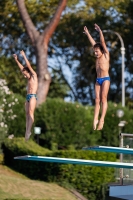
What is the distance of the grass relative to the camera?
24.3 m

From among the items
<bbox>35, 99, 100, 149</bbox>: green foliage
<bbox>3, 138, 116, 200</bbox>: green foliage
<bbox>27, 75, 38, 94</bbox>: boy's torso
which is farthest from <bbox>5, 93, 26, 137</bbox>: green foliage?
<bbox>27, 75, 38, 94</bbox>: boy's torso

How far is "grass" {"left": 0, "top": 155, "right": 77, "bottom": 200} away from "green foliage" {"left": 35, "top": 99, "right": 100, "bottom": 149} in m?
6.46

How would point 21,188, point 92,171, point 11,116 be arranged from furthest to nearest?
point 11,116 < point 92,171 < point 21,188

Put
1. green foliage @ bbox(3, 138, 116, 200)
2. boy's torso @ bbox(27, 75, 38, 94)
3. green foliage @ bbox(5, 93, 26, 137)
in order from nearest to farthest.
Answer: boy's torso @ bbox(27, 75, 38, 94) → green foliage @ bbox(3, 138, 116, 200) → green foliage @ bbox(5, 93, 26, 137)

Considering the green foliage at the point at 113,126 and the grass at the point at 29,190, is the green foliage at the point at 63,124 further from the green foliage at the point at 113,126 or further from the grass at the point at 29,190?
the grass at the point at 29,190

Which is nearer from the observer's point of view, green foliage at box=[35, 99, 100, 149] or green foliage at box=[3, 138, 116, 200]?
green foliage at box=[3, 138, 116, 200]

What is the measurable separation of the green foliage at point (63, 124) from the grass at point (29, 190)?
21.2 ft

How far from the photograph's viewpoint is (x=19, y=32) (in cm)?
4962

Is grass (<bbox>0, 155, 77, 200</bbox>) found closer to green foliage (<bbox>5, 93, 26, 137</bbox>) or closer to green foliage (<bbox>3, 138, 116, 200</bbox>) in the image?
green foliage (<bbox>3, 138, 116, 200</bbox>)

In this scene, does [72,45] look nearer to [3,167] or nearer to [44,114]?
[44,114]

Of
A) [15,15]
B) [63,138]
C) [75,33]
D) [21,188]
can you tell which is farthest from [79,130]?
[75,33]

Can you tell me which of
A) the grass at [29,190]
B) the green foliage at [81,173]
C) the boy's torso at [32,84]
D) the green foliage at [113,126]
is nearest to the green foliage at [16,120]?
the green foliage at [113,126]

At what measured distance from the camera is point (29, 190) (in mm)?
24984

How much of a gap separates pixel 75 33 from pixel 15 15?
22.2ft
